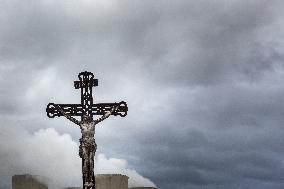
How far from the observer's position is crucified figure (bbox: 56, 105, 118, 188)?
1473 centimetres

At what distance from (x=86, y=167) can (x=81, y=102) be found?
2203 mm

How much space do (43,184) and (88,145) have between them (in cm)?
2495

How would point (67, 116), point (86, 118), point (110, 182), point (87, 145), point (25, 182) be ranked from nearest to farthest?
1. point (87, 145)
2. point (86, 118)
3. point (67, 116)
4. point (25, 182)
5. point (110, 182)

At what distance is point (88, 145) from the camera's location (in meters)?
14.9

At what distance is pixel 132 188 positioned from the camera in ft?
146

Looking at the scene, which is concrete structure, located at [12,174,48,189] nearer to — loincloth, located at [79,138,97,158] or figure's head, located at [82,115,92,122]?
figure's head, located at [82,115,92,122]

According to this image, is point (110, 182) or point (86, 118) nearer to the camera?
point (86, 118)

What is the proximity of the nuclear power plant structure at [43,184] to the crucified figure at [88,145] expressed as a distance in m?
22.8

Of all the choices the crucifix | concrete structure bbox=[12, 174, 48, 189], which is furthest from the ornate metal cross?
concrete structure bbox=[12, 174, 48, 189]

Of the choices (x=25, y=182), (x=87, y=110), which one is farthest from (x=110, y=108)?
(x=25, y=182)

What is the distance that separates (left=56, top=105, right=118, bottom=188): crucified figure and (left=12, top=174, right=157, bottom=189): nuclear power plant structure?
22.8 m

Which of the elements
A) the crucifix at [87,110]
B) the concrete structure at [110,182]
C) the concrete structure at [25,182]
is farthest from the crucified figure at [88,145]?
the concrete structure at [110,182]

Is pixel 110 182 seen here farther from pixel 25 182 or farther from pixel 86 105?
pixel 86 105

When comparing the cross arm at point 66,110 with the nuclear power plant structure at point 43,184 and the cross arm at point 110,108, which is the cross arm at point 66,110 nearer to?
the cross arm at point 110,108
